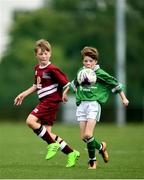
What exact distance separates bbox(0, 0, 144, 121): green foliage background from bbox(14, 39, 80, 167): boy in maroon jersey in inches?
1584

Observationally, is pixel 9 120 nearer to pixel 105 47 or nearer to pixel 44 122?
pixel 105 47

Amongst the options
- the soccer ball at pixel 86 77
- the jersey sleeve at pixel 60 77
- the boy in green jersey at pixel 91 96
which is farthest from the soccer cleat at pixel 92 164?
the jersey sleeve at pixel 60 77

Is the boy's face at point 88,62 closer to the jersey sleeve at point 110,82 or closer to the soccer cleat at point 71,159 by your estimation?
the jersey sleeve at point 110,82

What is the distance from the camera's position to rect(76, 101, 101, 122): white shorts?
50.6ft

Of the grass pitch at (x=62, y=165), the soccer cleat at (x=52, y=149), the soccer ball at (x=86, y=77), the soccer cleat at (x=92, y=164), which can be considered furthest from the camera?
the soccer cleat at (x=52, y=149)

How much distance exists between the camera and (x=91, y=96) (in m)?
15.5

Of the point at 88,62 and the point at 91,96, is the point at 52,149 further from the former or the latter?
the point at 88,62

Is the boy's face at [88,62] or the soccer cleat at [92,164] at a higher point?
the boy's face at [88,62]

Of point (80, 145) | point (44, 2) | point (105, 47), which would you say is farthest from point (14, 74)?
point (80, 145)

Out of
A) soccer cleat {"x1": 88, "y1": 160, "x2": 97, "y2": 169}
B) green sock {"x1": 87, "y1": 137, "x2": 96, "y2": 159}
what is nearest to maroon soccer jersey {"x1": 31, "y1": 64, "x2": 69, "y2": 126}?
green sock {"x1": 87, "y1": 137, "x2": 96, "y2": 159}

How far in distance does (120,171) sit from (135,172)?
288 mm

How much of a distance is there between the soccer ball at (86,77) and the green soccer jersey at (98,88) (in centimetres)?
7

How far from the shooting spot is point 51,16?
72.1 m

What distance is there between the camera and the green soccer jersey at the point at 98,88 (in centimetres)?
1553
